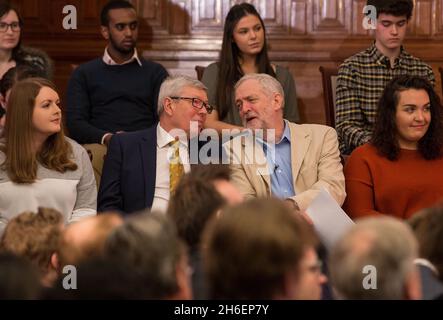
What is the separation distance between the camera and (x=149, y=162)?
3.94m

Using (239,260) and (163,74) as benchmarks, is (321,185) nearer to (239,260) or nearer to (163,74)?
(163,74)

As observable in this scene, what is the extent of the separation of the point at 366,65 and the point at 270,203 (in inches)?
107

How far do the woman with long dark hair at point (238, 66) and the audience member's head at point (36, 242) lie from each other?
1878 mm

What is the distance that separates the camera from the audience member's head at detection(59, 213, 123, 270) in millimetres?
2283

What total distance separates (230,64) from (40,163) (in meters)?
1.24

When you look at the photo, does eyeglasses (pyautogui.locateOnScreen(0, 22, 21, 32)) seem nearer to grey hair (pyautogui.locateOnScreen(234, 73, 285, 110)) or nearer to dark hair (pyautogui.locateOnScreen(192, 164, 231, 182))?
grey hair (pyautogui.locateOnScreen(234, 73, 285, 110))

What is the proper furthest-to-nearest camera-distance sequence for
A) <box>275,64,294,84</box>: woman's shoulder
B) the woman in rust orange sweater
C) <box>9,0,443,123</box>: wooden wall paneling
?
<box>9,0,443,123</box>: wooden wall paneling → <box>275,64,294,84</box>: woman's shoulder → the woman in rust orange sweater

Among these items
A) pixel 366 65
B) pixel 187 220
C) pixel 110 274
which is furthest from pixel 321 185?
pixel 110 274

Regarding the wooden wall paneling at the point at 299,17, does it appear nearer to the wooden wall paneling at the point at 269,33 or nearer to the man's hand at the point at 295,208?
the wooden wall paneling at the point at 269,33

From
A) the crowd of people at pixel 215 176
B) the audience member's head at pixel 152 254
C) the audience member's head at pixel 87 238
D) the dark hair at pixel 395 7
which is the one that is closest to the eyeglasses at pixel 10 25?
the crowd of people at pixel 215 176

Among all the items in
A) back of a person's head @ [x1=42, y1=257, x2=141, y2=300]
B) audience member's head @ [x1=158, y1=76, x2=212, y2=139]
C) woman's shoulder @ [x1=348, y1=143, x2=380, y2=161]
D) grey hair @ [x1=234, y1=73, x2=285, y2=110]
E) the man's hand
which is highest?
grey hair @ [x1=234, y1=73, x2=285, y2=110]

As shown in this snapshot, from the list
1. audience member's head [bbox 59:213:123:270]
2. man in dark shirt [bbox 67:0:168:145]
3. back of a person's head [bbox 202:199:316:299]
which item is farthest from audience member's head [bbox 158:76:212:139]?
back of a person's head [bbox 202:199:316:299]
